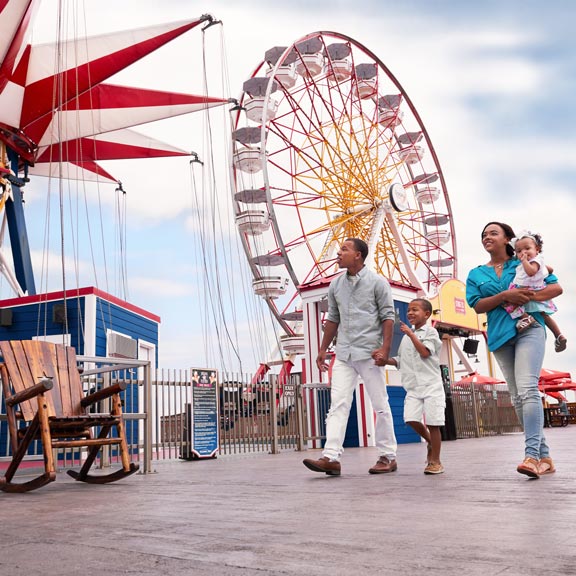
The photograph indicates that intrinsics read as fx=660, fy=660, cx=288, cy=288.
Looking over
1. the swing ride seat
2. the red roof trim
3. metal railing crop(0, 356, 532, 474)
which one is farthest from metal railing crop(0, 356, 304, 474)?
the swing ride seat

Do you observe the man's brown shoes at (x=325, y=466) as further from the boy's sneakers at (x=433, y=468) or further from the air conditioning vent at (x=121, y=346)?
the air conditioning vent at (x=121, y=346)

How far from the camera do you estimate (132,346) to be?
13617 millimetres

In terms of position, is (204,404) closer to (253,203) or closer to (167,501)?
(167,501)

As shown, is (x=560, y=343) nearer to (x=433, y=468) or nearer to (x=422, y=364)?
(x=422, y=364)

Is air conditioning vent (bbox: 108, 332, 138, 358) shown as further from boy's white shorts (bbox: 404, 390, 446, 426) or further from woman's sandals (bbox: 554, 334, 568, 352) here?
woman's sandals (bbox: 554, 334, 568, 352)

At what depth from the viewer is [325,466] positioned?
4.50 meters

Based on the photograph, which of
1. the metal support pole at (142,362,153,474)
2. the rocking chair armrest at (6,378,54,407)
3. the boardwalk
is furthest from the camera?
the metal support pole at (142,362,153,474)

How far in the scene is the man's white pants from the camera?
4.70 metres

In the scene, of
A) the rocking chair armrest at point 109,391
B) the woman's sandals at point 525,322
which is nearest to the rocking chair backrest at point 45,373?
the rocking chair armrest at point 109,391

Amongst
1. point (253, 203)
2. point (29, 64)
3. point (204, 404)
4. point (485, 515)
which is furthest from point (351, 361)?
point (253, 203)

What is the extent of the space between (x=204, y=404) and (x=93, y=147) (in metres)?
12.9

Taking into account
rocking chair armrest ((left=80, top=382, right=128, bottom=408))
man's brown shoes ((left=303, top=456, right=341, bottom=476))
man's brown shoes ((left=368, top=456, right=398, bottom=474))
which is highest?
rocking chair armrest ((left=80, top=382, right=128, bottom=408))

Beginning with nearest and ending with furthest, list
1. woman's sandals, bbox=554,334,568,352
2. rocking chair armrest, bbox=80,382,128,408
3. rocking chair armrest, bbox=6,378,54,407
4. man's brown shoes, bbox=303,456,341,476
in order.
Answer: woman's sandals, bbox=554,334,568,352, rocking chair armrest, bbox=6,378,54,407, man's brown shoes, bbox=303,456,341,476, rocking chair armrest, bbox=80,382,128,408

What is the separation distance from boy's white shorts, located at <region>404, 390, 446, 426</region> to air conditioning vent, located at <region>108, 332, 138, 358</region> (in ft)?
28.6
